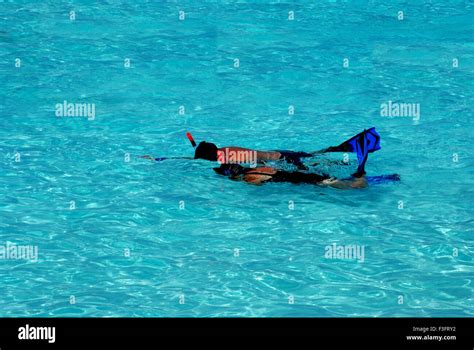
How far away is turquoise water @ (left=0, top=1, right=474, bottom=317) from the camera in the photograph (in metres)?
6.72

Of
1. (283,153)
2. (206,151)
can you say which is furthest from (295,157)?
(206,151)

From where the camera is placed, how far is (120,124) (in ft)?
32.4

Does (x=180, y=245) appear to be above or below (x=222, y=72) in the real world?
below

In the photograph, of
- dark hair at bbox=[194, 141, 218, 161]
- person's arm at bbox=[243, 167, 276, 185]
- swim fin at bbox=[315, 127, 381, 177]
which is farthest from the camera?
dark hair at bbox=[194, 141, 218, 161]

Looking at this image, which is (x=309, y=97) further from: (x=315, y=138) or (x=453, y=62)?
(x=453, y=62)

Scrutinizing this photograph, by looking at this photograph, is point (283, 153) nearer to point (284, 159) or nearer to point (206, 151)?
point (284, 159)

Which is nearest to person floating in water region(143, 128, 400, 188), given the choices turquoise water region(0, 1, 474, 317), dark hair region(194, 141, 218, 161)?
dark hair region(194, 141, 218, 161)

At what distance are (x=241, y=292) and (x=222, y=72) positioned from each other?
526 cm

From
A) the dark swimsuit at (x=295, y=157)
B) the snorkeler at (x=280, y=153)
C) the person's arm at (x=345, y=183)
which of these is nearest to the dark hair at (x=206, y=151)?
the snorkeler at (x=280, y=153)

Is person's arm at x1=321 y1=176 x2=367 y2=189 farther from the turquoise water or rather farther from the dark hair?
the dark hair

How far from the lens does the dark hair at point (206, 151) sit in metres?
8.43

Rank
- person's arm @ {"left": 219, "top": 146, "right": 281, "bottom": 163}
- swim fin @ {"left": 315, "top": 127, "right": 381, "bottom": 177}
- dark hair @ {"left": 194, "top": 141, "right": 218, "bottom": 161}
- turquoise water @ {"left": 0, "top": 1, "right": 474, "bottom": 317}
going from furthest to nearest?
dark hair @ {"left": 194, "top": 141, "right": 218, "bottom": 161} < person's arm @ {"left": 219, "top": 146, "right": 281, "bottom": 163} < swim fin @ {"left": 315, "top": 127, "right": 381, "bottom": 177} < turquoise water @ {"left": 0, "top": 1, "right": 474, "bottom": 317}

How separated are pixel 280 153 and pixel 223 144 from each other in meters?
1.02

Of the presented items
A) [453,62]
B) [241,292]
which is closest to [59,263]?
[241,292]
